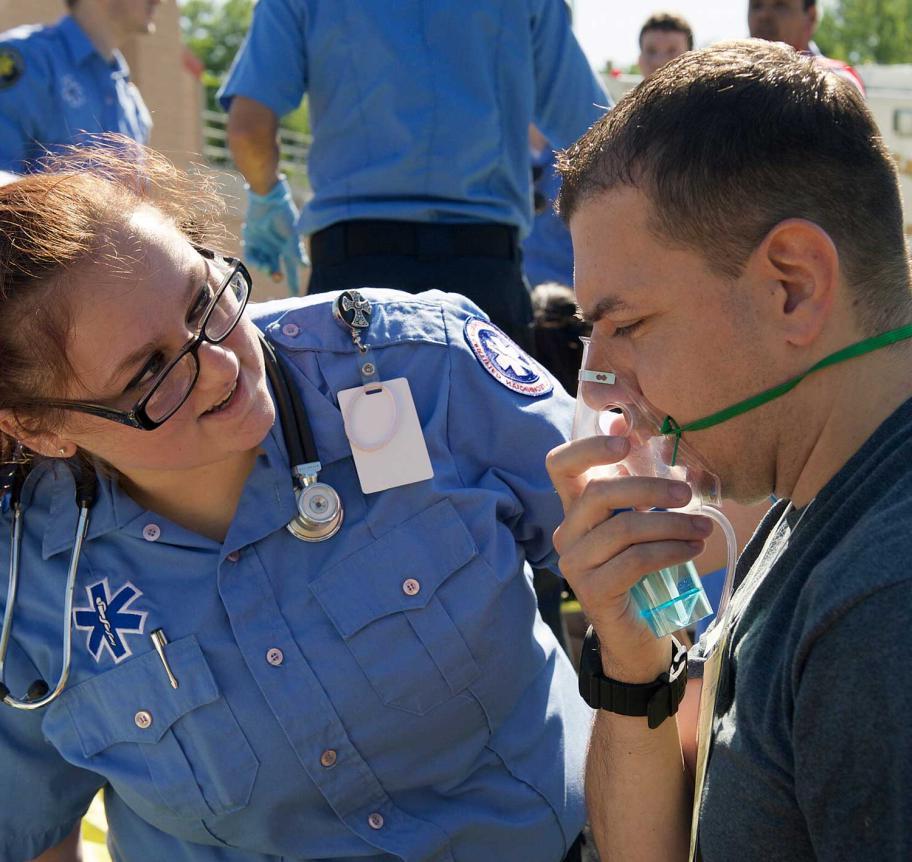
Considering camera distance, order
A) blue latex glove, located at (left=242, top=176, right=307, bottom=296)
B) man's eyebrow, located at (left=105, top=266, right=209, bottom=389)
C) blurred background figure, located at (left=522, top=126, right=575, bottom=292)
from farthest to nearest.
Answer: blurred background figure, located at (left=522, top=126, right=575, bottom=292) < blue latex glove, located at (left=242, top=176, right=307, bottom=296) < man's eyebrow, located at (left=105, top=266, right=209, bottom=389)

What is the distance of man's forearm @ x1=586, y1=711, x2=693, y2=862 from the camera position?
5.77ft

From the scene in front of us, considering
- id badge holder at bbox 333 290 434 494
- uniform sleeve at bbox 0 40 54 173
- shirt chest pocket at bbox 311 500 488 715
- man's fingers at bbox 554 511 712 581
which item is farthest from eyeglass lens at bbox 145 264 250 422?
uniform sleeve at bbox 0 40 54 173

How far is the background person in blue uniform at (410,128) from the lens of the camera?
346cm

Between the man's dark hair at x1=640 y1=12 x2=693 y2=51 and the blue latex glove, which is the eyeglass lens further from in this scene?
the man's dark hair at x1=640 y1=12 x2=693 y2=51

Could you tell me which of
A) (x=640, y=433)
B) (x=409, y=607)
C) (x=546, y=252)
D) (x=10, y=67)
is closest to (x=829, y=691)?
(x=640, y=433)

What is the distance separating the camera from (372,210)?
3498 millimetres

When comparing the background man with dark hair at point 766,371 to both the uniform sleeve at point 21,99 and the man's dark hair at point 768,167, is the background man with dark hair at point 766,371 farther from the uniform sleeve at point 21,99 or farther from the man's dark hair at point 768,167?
the uniform sleeve at point 21,99

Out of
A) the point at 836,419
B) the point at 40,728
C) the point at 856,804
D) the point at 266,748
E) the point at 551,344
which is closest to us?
the point at 856,804

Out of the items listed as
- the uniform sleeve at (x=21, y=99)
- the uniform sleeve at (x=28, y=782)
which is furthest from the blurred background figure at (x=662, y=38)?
the uniform sleeve at (x=28, y=782)

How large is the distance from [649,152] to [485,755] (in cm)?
120

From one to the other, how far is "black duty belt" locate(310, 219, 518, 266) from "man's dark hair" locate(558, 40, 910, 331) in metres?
2.03

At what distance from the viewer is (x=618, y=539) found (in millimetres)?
1593

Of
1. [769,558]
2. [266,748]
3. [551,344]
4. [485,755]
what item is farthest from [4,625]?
[551,344]

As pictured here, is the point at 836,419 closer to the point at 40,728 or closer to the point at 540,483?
the point at 540,483
